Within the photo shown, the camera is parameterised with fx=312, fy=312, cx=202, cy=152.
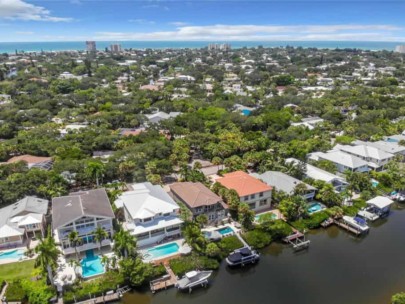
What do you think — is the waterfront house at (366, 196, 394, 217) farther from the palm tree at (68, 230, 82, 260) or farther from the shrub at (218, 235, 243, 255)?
the palm tree at (68, 230, 82, 260)

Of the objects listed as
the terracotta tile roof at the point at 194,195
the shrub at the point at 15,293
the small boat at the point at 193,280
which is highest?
the terracotta tile roof at the point at 194,195

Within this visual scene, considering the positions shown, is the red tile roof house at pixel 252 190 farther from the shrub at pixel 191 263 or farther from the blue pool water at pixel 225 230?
the shrub at pixel 191 263

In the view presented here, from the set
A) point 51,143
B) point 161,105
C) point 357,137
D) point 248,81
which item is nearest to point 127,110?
point 161,105

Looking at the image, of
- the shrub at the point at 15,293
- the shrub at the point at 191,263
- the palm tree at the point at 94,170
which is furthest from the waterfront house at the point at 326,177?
the shrub at the point at 15,293

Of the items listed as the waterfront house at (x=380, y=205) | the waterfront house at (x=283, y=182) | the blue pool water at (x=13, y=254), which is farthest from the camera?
the waterfront house at (x=283, y=182)

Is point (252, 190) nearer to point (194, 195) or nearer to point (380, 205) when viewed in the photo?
point (194, 195)

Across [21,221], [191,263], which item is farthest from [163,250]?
[21,221]
